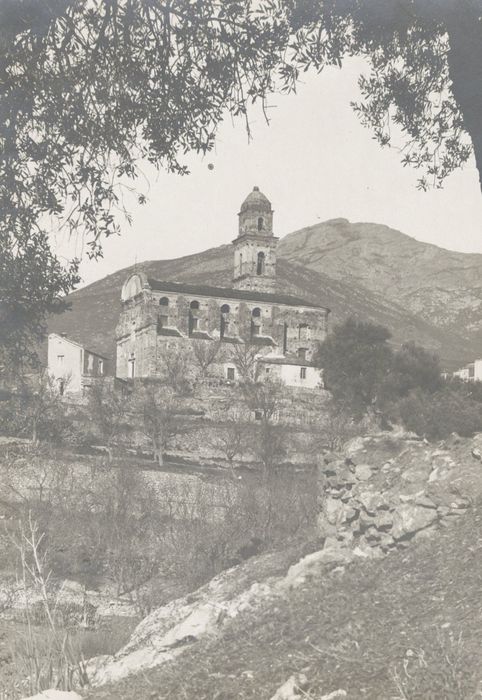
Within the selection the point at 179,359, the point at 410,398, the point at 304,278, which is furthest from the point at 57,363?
the point at 304,278

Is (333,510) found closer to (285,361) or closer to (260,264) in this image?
(285,361)

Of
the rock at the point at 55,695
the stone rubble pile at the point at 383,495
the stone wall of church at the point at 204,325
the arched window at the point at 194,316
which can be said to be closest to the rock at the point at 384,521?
the stone rubble pile at the point at 383,495

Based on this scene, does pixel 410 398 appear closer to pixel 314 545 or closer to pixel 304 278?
pixel 314 545

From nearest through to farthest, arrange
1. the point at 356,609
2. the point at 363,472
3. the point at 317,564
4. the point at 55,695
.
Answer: the point at 55,695 < the point at 356,609 < the point at 317,564 < the point at 363,472

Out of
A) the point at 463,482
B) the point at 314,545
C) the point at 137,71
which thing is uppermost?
the point at 137,71

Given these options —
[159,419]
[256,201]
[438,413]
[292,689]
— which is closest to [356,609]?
[292,689]

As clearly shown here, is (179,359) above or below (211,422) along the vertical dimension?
above

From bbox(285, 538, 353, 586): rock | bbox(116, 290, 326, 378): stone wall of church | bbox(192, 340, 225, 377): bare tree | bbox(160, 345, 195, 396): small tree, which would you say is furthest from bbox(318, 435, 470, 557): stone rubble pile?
bbox(116, 290, 326, 378): stone wall of church
